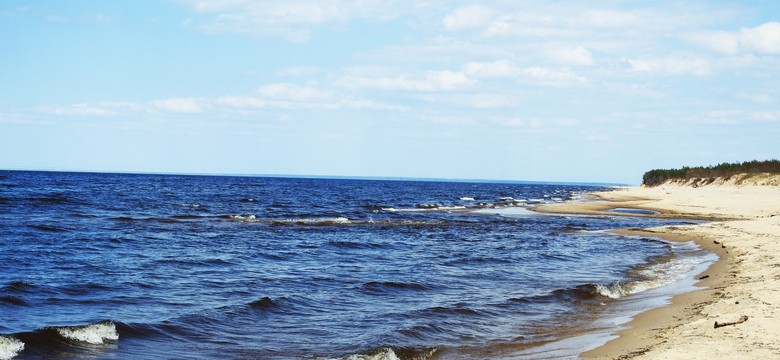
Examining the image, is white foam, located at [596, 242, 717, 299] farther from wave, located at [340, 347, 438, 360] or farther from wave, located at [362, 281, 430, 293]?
wave, located at [340, 347, 438, 360]

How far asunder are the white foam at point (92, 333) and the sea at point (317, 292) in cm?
3

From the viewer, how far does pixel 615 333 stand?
12969 mm

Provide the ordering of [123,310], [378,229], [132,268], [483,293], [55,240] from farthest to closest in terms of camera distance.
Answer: [378,229]
[55,240]
[132,268]
[483,293]
[123,310]

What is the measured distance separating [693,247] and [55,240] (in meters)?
26.9

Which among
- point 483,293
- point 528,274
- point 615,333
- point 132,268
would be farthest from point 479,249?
point 615,333

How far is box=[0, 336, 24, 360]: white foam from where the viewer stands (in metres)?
10.8

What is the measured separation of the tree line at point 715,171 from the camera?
296 ft

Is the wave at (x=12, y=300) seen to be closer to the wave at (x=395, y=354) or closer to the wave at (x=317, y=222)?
the wave at (x=395, y=354)

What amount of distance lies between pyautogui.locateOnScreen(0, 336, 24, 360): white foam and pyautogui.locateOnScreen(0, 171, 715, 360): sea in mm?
21

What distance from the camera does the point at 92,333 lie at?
1217cm

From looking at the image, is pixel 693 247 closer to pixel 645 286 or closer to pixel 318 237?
pixel 645 286

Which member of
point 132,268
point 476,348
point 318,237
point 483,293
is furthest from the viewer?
point 318,237

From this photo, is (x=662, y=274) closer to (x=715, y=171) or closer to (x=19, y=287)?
(x=19, y=287)

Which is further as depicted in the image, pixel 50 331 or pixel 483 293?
pixel 483 293
